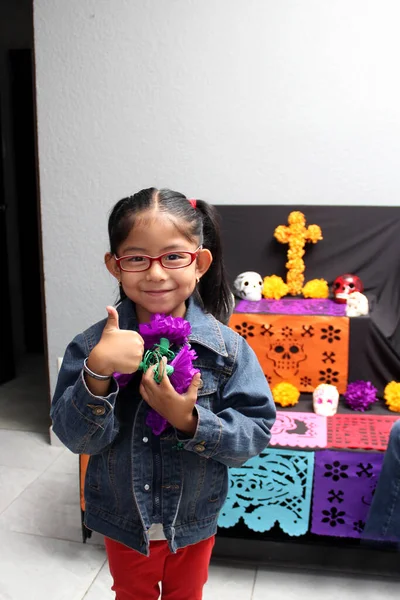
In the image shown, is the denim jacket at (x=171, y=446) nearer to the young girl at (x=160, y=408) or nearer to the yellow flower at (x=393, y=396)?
the young girl at (x=160, y=408)

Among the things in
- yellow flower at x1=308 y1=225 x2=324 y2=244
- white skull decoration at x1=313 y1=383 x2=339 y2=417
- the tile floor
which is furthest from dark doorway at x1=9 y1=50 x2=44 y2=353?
white skull decoration at x1=313 y1=383 x2=339 y2=417

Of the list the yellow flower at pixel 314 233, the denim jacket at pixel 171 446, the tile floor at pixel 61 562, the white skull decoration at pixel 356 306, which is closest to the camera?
the denim jacket at pixel 171 446

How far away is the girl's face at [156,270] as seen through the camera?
0.91m

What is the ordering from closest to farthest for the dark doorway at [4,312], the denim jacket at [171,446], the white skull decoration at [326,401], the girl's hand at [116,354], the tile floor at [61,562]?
the girl's hand at [116,354]
the denim jacket at [171,446]
the tile floor at [61,562]
the white skull decoration at [326,401]
the dark doorway at [4,312]

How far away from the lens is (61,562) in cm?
179

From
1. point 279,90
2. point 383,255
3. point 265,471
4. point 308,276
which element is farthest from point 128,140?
point 265,471

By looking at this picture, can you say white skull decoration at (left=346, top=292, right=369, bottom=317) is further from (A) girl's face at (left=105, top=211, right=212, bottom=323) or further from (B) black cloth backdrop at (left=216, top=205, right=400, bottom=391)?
(A) girl's face at (left=105, top=211, right=212, bottom=323)

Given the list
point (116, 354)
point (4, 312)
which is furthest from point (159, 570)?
point (4, 312)

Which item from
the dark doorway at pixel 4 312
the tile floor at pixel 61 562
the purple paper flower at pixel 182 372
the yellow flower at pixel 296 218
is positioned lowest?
the tile floor at pixel 61 562

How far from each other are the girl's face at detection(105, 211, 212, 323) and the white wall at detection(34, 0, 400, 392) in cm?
151

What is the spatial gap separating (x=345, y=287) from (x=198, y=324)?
1281mm

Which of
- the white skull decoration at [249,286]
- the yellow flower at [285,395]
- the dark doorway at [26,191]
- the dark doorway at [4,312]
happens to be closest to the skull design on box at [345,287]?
the white skull decoration at [249,286]

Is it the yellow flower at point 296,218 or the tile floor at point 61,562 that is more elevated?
the yellow flower at point 296,218

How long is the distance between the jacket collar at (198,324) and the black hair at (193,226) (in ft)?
0.14
